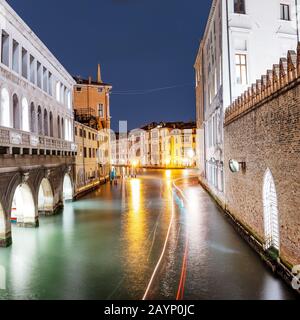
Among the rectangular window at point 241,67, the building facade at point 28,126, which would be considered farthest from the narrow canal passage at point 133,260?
the rectangular window at point 241,67

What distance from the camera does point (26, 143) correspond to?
1789 centimetres

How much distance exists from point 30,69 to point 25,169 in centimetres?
622

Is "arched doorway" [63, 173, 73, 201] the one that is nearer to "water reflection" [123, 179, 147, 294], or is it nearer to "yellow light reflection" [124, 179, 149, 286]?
"water reflection" [123, 179, 147, 294]

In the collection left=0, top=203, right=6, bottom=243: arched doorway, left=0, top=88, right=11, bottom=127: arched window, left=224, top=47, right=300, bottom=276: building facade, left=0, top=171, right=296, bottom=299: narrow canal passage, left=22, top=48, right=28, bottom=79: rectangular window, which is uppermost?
left=22, top=48, right=28, bottom=79: rectangular window

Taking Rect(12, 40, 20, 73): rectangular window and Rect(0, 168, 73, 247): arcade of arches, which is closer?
Rect(0, 168, 73, 247): arcade of arches

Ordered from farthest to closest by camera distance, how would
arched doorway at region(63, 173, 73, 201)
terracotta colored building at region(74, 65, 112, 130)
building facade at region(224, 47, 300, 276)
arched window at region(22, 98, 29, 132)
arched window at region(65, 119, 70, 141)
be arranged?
terracotta colored building at region(74, 65, 112, 130) → arched doorway at region(63, 173, 73, 201) → arched window at region(65, 119, 70, 141) → arched window at region(22, 98, 29, 132) → building facade at region(224, 47, 300, 276)

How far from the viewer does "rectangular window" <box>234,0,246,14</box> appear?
23141mm

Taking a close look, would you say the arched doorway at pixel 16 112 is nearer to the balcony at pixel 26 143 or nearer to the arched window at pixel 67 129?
the balcony at pixel 26 143

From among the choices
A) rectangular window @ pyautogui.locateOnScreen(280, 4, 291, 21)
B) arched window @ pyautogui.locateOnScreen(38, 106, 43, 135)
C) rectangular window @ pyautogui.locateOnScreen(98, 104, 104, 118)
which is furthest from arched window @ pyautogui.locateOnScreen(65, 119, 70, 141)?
rectangular window @ pyautogui.locateOnScreen(98, 104, 104, 118)

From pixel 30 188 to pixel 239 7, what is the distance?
17.5 meters

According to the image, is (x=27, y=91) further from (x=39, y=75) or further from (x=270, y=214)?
(x=270, y=214)

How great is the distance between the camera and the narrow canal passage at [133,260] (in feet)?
36.3

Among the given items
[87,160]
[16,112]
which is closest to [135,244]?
[16,112]

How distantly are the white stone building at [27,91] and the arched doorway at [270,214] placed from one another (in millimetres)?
10911
